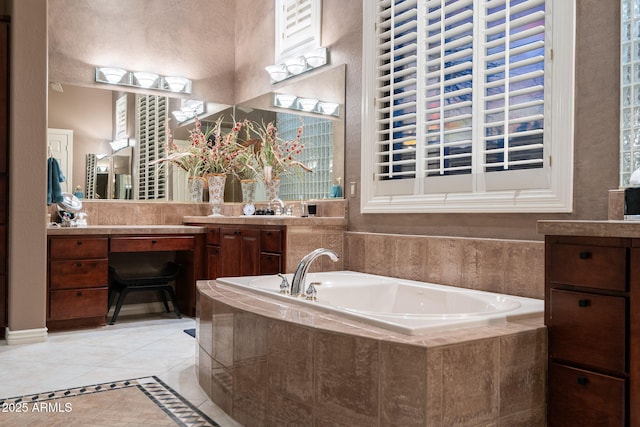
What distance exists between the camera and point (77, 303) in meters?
3.99

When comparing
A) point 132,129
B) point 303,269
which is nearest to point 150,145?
point 132,129

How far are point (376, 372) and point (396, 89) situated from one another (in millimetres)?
2205

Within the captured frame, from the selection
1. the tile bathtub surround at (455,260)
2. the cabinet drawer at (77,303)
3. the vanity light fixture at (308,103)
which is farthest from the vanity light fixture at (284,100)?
the cabinet drawer at (77,303)

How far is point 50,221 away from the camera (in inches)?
173

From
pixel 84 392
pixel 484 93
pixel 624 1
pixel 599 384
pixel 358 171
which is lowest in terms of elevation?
pixel 84 392

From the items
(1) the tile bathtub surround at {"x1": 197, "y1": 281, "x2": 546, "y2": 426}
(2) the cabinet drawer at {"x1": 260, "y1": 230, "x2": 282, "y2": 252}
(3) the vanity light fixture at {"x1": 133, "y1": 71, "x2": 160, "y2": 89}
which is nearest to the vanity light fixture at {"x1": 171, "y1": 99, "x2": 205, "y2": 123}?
(3) the vanity light fixture at {"x1": 133, "y1": 71, "x2": 160, "y2": 89}

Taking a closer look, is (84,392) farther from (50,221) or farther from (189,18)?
(189,18)

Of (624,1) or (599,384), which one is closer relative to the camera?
(599,384)

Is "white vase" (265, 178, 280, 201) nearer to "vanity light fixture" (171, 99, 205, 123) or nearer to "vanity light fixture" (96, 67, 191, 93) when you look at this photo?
"vanity light fixture" (171, 99, 205, 123)

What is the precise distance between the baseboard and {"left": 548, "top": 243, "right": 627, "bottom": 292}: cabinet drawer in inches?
129

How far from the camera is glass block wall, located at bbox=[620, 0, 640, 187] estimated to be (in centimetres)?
220

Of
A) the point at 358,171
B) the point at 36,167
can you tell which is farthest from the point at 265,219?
the point at 36,167

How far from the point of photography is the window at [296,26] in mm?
4211

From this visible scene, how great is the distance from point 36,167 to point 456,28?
9.36 ft
